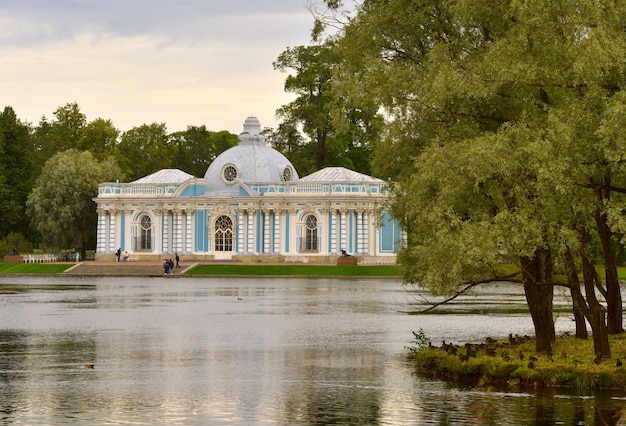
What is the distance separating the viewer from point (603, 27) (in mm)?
21203

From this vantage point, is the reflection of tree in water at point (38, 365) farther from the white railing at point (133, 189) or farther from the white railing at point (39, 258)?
the white railing at point (133, 189)

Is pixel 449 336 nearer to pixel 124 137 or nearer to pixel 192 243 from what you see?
pixel 192 243

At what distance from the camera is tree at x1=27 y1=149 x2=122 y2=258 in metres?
90.1

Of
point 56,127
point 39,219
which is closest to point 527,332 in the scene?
point 39,219

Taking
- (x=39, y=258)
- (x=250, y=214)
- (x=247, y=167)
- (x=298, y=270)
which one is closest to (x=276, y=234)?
(x=250, y=214)

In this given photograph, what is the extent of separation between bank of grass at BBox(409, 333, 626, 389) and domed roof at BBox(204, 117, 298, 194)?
62.2 meters

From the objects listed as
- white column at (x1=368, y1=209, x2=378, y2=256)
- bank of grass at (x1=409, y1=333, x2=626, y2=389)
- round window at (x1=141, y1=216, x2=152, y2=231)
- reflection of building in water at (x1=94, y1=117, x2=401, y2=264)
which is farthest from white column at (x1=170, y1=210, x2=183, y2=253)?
bank of grass at (x1=409, y1=333, x2=626, y2=389)

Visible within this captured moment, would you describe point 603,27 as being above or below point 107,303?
above

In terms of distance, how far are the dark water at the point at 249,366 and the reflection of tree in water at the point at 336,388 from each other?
1.4 inches

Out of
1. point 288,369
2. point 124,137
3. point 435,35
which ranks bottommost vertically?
point 288,369

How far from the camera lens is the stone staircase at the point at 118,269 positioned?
78438 mm

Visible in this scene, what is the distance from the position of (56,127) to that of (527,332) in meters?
84.6

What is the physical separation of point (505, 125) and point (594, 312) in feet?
12.6

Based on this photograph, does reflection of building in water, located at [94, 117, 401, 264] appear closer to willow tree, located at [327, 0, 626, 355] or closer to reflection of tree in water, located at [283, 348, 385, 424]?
reflection of tree in water, located at [283, 348, 385, 424]
